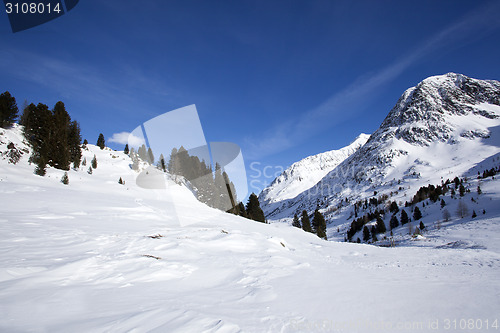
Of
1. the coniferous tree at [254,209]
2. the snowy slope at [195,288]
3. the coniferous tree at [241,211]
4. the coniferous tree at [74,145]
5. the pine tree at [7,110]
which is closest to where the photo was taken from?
the snowy slope at [195,288]

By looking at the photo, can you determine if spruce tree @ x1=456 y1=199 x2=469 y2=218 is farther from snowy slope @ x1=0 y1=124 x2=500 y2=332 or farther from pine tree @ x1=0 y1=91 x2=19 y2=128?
pine tree @ x1=0 y1=91 x2=19 y2=128

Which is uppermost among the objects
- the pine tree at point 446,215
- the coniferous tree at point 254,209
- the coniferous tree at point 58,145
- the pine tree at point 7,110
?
the pine tree at point 7,110

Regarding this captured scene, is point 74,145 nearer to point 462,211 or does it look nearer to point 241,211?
point 241,211

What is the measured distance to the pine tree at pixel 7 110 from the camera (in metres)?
28.4

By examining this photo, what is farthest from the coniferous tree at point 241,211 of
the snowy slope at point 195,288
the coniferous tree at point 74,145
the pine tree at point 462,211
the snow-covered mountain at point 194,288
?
the pine tree at point 462,211

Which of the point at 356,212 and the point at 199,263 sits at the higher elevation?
the point at 199,263

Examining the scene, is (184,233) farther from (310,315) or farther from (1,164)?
(1,164)

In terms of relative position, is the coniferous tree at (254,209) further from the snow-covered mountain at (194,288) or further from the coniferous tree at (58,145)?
the snow-covered mountain at (194,288)

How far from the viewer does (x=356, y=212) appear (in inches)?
5945

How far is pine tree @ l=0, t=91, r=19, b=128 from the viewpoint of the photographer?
93.2 ft

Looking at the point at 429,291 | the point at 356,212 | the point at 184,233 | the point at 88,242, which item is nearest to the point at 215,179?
the point at 184,233

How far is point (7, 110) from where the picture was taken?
98.0 ft

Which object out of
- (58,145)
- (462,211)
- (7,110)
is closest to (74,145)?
(58,145)

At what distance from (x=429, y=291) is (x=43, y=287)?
8473 mm
